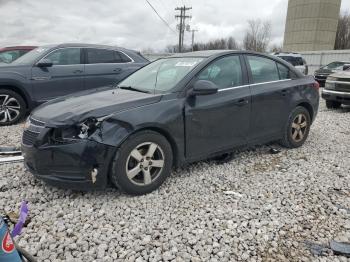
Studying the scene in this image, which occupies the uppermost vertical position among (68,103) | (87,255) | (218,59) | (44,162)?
(218,59)

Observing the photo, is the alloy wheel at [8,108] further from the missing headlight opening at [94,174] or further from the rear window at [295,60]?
the rear window at [295,60]

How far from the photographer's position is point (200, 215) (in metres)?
3.22

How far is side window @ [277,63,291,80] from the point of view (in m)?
5.09

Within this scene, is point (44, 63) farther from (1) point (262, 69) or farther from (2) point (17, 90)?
(1) point (262, 69)

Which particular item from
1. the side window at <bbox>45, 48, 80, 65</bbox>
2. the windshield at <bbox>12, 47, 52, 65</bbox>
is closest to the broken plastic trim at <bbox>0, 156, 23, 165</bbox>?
the windshield at <bbox>12, 47, 52, 65</bbox>

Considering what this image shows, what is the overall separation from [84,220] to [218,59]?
255cm

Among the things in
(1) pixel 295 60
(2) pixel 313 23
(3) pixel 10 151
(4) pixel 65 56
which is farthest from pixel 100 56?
(2) pixel 313 23

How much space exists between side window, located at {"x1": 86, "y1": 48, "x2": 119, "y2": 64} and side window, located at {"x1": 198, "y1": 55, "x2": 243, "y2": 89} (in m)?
4.13

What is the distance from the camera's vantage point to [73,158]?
322 centimetres

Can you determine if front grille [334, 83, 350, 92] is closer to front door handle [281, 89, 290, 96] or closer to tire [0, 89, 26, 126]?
front door handle [281, 89, 290, 96]

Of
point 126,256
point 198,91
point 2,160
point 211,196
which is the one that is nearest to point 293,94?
point 198,91

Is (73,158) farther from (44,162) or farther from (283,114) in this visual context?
(283,114)

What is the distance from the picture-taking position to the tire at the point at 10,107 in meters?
6.67

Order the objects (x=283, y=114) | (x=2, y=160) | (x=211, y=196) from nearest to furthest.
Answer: (x=211, y=196), (x=2, y=160), (x=283, y=114)
